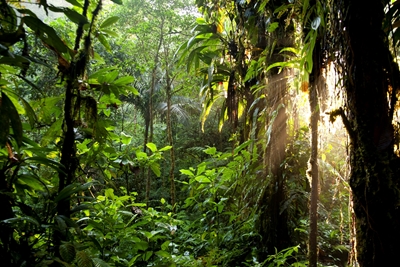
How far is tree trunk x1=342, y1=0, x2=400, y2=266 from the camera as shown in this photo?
3.59ft

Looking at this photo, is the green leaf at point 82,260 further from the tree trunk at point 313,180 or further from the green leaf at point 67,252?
the tree trunk at point 313,180

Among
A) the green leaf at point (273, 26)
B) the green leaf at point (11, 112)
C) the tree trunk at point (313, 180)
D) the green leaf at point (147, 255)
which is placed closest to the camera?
the green leaf at point (11, 112)

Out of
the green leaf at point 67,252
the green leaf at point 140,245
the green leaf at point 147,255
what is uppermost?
the green leaf at point 67,252

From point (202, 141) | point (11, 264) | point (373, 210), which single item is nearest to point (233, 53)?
point (373, 210)

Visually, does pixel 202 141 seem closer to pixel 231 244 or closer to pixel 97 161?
pixel 231 244

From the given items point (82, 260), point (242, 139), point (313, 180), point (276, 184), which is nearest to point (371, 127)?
point (313, 180)

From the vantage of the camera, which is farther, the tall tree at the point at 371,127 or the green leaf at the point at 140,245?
the green leaf at the point at 140,245

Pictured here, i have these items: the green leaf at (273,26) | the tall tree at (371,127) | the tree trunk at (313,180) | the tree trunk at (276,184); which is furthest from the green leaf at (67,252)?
the green leaf at (273,26)

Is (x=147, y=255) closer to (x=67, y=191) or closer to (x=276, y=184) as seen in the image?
(x=67, y=191)

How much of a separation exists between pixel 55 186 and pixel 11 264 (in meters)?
0.63

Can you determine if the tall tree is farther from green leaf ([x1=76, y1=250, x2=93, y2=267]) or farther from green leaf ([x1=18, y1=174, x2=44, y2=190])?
green leaf ([x1=18, y1=174, x2=44, y2=190])

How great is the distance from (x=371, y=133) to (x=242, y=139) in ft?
7.40

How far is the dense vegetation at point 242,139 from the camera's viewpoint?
43.0 inches

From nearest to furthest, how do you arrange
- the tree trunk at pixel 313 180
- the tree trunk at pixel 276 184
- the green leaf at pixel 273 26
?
1. the tree trunk at pixel 313 180
2. the green leaf at pixel 273 26
3. the tree trunk at pixel 276 184
